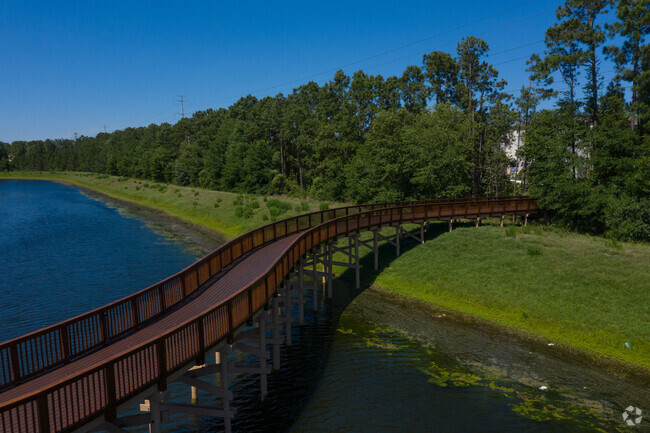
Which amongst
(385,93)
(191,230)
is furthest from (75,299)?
(385,93)

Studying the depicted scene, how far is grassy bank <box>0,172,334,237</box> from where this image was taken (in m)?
48.6

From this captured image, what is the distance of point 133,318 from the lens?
13.2 meters

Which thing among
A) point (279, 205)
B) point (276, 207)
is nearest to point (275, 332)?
point (276, 207)

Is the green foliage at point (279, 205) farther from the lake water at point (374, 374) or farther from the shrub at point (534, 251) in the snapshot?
the shrub at point (534, 251)

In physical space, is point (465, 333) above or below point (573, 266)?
below

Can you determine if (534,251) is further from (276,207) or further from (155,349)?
(276,207)

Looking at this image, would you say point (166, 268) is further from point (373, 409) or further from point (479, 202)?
point (479, 202)

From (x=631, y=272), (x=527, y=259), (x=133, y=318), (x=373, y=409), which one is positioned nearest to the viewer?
(x=133, y=318)

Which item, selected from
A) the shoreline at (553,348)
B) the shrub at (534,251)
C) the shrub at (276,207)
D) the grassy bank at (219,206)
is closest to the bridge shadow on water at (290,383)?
the shoreline at (553,348)

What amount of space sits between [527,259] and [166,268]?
26.5 m

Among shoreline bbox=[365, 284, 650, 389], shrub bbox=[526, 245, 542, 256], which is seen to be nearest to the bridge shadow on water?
shoreline bbox=[365, 284, 650, 389]

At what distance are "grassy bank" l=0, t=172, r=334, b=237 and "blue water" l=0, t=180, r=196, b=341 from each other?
7426 millimetres

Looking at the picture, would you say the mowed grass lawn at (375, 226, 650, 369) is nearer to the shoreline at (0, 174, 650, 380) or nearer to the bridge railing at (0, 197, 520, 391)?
the shoreline at (0, 174, 650, 380)

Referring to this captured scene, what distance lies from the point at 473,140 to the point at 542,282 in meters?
27.0
